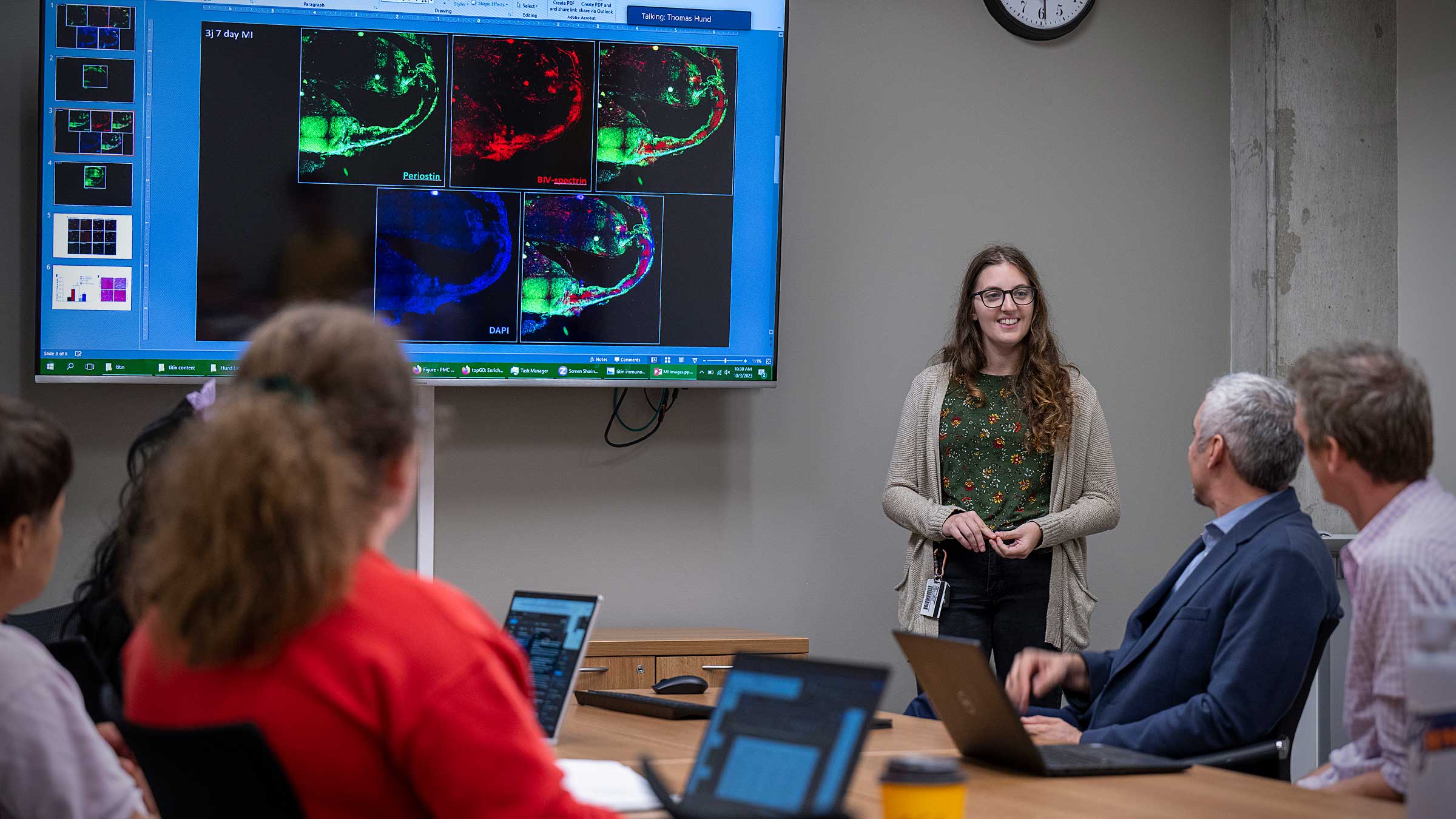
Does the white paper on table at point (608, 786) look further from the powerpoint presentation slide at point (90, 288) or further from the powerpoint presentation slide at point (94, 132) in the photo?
the powerpoint presentation slide at point (94, 132)

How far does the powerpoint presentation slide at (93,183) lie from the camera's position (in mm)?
3668

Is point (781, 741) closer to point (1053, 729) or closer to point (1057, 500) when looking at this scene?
point (1053, 729)

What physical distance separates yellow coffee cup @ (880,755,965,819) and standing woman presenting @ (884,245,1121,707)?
7.37 ft

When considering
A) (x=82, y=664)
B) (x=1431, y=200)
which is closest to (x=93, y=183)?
(x=82, y=664)

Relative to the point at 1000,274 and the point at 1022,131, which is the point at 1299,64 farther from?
the point at 1000,274

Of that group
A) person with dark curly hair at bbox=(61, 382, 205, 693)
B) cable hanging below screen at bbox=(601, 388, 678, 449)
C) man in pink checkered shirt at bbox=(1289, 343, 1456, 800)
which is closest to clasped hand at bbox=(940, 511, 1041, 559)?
cable hanging below screen at bbox=(601, 388, 678, 449)

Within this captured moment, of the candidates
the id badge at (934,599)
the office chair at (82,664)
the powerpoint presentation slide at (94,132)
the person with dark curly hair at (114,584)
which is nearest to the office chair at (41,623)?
the person with dark curly hair at (114,584)

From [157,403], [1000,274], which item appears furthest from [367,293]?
[1000,274]

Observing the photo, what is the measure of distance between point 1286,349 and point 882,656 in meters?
1.70

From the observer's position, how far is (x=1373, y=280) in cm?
445

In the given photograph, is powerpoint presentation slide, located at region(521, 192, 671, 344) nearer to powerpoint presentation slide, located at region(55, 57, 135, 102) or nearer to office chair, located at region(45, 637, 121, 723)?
powerpoint presentation slide, located at region(55, 57, 135, 102)

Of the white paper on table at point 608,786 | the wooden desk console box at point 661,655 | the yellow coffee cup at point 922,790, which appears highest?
the yellow coffee cup at point 922,790

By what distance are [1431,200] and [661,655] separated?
300 cm

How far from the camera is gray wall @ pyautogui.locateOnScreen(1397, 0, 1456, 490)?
4301mm
